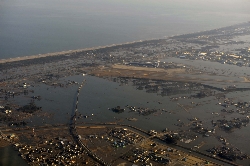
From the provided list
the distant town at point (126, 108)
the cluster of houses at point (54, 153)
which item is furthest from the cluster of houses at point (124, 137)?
the cluster of houses at point (54, 153)

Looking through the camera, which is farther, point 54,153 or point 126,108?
point 126,108

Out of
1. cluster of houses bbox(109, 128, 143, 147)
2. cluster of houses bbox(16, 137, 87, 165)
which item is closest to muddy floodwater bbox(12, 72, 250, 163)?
cluster of houses bbox(109, 128, 143, 147)

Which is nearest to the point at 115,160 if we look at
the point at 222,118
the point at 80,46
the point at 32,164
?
the point at 32,164

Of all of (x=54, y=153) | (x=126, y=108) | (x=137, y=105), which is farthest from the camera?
(x=137, y=105)

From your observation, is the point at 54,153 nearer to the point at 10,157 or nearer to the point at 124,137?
the point at 10,157

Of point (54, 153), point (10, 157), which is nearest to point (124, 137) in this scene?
point (54, 153)

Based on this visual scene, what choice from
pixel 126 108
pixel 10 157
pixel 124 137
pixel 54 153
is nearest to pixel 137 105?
pixel 126 108

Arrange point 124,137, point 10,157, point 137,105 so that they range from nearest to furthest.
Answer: point 10,157
point 124,137
point 137,105

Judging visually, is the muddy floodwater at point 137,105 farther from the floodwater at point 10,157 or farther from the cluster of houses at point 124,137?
the floodwater at point 10,157

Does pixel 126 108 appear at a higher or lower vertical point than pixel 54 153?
higher

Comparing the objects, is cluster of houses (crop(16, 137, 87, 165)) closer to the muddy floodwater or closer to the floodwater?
the floodwater
